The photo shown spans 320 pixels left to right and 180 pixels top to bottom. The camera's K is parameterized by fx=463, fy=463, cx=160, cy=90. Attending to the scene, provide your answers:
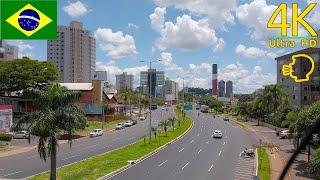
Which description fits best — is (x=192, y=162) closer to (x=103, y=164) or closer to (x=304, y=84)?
(x=103, y=164)

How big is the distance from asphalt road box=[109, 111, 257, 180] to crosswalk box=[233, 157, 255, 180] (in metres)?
0.31

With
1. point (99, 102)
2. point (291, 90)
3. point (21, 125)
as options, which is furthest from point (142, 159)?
point (291, 90)

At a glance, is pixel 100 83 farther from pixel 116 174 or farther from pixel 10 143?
pixel 116 174

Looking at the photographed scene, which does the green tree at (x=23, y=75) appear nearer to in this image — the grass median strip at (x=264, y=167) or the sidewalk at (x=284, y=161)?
the sidewalk at (x=284, y=161)

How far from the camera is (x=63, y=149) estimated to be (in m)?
57.8

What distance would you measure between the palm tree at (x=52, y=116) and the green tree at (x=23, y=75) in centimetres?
6125

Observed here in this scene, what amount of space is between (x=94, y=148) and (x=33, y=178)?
23768mm

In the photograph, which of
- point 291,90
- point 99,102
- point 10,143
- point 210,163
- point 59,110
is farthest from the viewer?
point 291,90

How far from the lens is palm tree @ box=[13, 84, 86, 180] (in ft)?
100.0

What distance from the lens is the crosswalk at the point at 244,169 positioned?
39.1 metres

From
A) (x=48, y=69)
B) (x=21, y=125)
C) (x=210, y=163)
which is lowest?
(x=210, y=163)

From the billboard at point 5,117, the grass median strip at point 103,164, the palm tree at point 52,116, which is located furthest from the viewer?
the billboard at point 5,117

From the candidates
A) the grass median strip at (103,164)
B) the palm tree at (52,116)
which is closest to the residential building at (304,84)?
the grass median strip at (103,164)

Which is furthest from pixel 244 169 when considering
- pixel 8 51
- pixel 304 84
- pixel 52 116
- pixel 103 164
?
pixel 8 51
